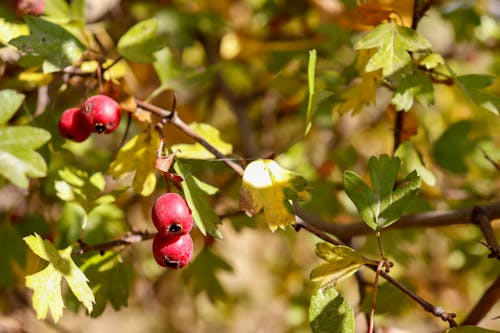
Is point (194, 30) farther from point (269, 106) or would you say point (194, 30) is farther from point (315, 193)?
point (315, 193)

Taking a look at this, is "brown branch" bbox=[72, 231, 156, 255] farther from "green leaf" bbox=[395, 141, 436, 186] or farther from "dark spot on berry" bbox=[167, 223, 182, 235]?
"green leaf" bbox=[395, 141, 436, 186]

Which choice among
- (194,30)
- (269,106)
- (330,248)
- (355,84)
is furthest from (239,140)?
(330,248)

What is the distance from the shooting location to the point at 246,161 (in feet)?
5.09

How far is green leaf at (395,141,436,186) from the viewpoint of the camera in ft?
4.21

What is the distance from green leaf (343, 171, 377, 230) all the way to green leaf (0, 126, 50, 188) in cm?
49

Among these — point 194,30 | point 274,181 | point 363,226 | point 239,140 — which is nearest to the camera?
point 274,181

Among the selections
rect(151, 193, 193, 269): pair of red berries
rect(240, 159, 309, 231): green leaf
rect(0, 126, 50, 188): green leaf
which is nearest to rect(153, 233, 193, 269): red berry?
rect(151, 193, 193, 269): pair of red berries

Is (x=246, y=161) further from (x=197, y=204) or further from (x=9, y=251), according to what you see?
(x=9, y=251)

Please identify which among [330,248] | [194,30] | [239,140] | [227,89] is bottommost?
[239,140]

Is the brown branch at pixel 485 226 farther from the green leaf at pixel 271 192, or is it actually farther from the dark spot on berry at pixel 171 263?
the dark spot on berry at pixel 171 263

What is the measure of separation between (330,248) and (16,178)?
0.49 m

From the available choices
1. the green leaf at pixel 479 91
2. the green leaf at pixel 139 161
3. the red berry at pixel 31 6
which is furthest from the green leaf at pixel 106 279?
the green leaf at pixel 479 91

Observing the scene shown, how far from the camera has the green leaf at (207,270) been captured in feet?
5.62

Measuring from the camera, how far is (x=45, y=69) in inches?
44.0
